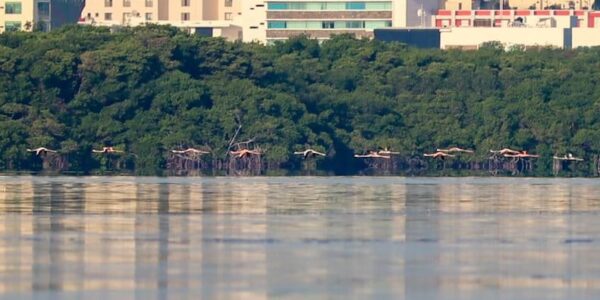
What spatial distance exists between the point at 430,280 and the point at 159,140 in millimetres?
62652

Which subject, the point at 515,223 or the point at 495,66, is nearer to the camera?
the point at 515,223

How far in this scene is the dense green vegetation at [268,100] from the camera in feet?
320

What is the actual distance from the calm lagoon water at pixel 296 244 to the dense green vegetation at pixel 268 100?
33.3 m

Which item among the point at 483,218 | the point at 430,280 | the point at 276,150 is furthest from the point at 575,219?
the point at 276,150

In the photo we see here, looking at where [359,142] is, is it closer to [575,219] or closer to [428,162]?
[428,162]

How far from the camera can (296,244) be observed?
41.3 m

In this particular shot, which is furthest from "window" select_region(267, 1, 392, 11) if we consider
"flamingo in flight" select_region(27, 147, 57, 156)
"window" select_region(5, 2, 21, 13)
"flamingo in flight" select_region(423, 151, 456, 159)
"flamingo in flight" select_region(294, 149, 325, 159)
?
"flamingo in flight" select_region(27, 147, 57, 156)

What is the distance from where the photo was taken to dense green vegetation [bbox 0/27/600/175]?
97438mm

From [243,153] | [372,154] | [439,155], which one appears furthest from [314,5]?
[243,153]

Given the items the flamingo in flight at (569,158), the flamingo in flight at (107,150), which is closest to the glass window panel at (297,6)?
the flamingo in flight at (569,158)

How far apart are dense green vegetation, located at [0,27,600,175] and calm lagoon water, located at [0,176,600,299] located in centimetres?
3328

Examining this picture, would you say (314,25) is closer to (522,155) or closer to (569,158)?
(522,155)

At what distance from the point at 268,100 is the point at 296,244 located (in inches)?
2375

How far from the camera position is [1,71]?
324 ft
